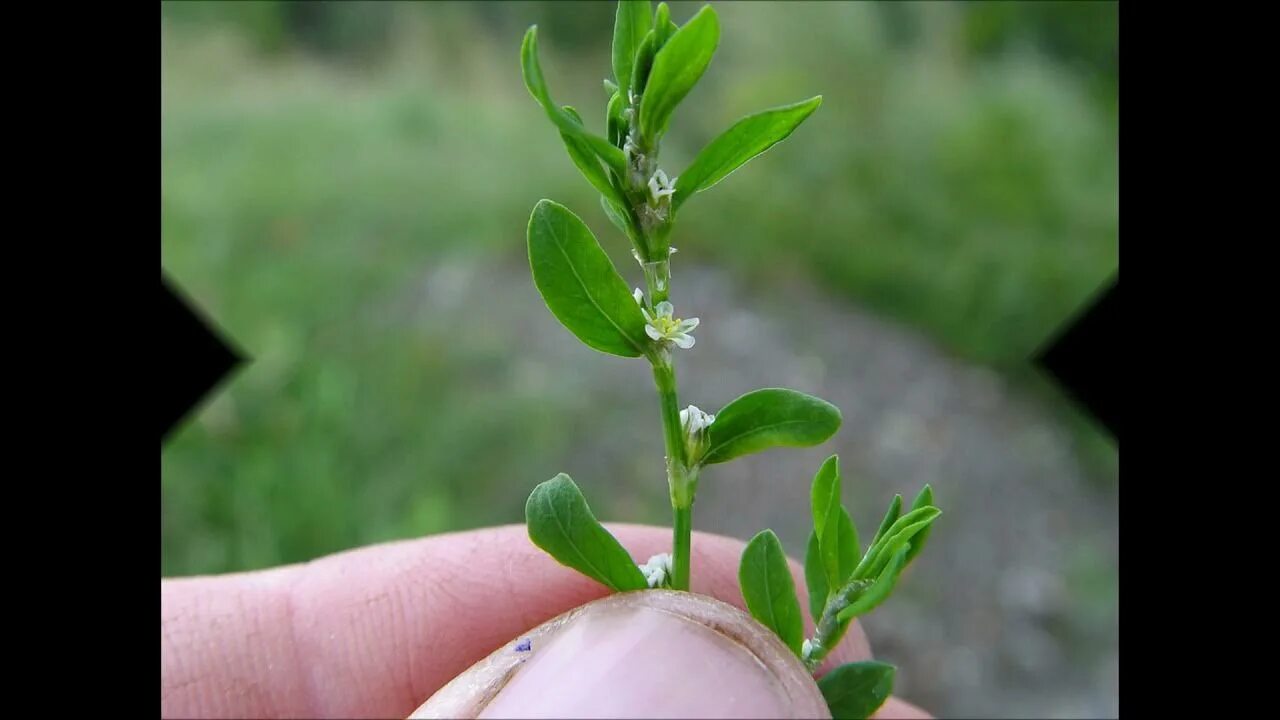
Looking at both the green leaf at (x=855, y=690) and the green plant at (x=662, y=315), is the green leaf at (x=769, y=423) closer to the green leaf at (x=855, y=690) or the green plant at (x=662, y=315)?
the green plant at (x=662, y=315)

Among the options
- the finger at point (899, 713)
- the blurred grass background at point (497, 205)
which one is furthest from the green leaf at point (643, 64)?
the blurred grass background at point (497, 205)

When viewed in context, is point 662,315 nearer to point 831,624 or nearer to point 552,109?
point 552,109

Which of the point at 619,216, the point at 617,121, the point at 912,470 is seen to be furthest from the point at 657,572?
the point at 912,470

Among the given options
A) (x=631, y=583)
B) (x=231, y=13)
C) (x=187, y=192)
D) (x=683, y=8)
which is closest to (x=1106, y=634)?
(x=631, y=583)

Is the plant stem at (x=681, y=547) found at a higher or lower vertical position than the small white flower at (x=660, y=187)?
lower

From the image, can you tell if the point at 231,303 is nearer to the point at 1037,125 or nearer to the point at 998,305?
the point at 998,305

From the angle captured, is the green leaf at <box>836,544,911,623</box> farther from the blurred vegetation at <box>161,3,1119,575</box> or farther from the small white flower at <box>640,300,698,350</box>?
the blurred vegetation at <box>161,3,1119,575</box>

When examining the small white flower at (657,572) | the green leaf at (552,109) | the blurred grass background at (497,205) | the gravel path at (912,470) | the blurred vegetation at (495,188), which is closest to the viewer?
the green leaf at (552,109)
